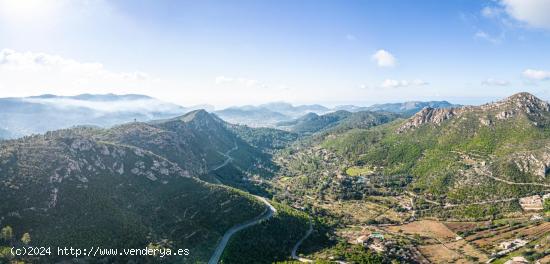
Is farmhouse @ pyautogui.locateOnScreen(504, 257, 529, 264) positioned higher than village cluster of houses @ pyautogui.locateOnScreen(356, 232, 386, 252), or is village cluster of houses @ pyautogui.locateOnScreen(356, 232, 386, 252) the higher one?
farmhouse @ pyautogui.locateOnScreen(504, 257, 529, 264)

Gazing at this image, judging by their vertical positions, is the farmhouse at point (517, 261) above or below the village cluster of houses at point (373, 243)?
above

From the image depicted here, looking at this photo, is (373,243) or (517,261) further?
(373,243)

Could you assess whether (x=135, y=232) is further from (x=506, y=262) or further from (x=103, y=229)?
(x=506, y=262)

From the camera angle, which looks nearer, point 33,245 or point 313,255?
point 33,245

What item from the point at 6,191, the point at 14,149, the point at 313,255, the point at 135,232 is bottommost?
the point at 313,255

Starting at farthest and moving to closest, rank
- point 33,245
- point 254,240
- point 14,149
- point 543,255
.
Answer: point 14,149
point 254,240
point 543,255
point 33,245

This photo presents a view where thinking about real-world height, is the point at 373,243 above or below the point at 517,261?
below

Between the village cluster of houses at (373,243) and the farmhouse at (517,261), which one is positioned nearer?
the farmhouse at (517,261)

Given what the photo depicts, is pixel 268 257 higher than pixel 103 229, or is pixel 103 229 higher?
pixel 103 229

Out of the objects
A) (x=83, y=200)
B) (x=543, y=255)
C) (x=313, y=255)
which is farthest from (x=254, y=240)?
(x=543, y=255)

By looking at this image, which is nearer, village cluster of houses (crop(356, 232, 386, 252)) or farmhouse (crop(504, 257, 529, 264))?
farmhouse (crop(504, 257, 529, 264))

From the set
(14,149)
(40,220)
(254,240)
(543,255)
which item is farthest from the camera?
(14,149)
